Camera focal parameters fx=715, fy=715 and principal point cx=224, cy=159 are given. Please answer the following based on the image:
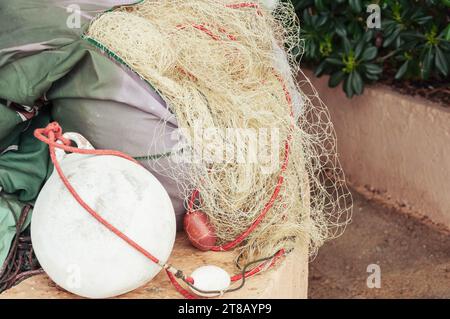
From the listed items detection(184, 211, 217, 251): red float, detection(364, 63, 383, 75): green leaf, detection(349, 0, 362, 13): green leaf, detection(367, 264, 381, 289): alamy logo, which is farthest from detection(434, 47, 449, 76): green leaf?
detection(184, 211, 217, 251): red float

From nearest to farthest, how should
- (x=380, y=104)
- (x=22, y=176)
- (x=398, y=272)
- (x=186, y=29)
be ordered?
(x=22, y=176), (x=186, y=29), (x=398, y=272), (x=380, y=104)

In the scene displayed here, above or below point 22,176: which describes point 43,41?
above

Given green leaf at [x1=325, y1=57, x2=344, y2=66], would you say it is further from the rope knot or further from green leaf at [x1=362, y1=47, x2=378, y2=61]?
the rope knot

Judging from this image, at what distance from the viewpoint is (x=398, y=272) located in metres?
3.26

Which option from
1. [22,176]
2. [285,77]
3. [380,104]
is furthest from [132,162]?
[380,104]

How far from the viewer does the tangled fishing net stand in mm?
2252

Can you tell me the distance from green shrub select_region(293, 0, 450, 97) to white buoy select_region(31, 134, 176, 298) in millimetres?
1908

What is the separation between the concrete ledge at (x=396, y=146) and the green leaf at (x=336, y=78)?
152mm

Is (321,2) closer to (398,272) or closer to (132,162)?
(398,272)

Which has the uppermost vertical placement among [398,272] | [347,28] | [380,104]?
[347,28]

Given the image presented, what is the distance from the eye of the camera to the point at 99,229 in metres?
1.94

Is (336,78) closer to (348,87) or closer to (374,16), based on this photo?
(348,87)

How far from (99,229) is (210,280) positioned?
36 cm
